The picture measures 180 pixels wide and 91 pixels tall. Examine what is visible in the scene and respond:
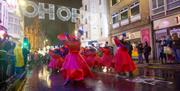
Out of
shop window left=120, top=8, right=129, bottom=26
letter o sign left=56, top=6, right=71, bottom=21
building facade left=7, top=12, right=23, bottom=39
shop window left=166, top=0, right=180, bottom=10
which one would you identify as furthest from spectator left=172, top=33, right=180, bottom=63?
building facade left=7, top=12, right=23, bottom=39

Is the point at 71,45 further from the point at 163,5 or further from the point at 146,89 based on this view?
the point at 163,5

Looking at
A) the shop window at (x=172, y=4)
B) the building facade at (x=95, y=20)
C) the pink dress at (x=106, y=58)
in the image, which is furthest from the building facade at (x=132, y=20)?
the pink dress at (x=106, y=58)

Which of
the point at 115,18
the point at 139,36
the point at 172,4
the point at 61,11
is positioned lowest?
the point at 139,36

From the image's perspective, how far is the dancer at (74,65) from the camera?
1154 centimetres

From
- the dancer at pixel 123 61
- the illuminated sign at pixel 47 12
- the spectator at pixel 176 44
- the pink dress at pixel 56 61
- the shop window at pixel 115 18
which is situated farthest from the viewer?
the shop window at pixel 115 18

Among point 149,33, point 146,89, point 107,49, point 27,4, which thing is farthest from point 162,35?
point 146,89

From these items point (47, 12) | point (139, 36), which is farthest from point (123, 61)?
point (139, 36)

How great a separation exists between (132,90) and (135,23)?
26312 mm

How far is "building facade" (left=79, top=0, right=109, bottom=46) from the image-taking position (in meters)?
51.2

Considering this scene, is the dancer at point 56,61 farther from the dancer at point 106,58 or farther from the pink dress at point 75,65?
the pink dress at point 75,65

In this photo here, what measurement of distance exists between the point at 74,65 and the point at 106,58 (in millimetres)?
7533

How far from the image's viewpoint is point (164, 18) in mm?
28062

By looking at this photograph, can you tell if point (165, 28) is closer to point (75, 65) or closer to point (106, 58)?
point (106, 58)

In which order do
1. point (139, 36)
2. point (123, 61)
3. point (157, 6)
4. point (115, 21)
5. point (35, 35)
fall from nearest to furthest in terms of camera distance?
point (123, 61)
point (157, 6)
point (139, 36)
point (115, 21)
point (35, 35)
